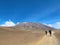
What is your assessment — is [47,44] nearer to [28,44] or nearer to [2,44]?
[28,44]

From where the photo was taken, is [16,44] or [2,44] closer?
[2,44]

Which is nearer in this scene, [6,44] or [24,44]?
[6,44]

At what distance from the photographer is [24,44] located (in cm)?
2150

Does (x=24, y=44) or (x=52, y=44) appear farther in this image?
(x=24, y=44)

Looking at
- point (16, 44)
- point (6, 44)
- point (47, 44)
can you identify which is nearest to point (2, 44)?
point (6, 44)

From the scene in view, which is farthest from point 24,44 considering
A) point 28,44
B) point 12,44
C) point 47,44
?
point 47,44

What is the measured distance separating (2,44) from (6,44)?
2.30 feet

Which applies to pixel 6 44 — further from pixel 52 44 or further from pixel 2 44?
pixel 52 44

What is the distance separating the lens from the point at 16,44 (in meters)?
20.8

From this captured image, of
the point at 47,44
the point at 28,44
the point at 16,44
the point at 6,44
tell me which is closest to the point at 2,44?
the point at 6,44

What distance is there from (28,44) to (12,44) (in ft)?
7.30

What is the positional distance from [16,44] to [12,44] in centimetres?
67

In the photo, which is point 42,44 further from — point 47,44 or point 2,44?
point 2,44

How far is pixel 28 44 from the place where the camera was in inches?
838
